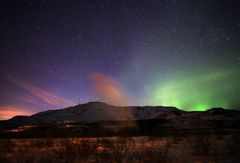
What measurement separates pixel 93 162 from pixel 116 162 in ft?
3.27

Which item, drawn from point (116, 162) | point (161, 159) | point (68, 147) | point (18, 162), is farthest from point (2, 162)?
point (161, 159)

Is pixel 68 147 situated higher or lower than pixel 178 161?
higher

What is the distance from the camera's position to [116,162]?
19.6 ft

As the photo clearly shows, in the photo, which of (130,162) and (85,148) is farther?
(85,148)

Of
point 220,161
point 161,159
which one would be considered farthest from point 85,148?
point 220,161

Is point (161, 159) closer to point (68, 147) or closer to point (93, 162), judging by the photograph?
point (93, 162)

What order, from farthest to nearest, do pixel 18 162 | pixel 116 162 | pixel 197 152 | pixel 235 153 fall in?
pixel 197 152 → pixel 235 153 → pixel 18 162 → pixel 116 162

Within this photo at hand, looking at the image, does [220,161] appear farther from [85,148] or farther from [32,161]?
[32,161]

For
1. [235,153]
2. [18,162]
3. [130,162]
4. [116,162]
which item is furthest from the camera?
[235,153]

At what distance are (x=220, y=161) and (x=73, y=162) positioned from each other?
4.48m

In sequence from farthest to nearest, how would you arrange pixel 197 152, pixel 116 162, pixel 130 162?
pixel 197 152 < pixel 130 162 < pixel 116 162

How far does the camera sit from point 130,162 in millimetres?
6418

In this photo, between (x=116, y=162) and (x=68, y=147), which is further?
(x=68, y=147)

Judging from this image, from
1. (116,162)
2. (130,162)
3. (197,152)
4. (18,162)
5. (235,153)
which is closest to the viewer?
(116,162)
